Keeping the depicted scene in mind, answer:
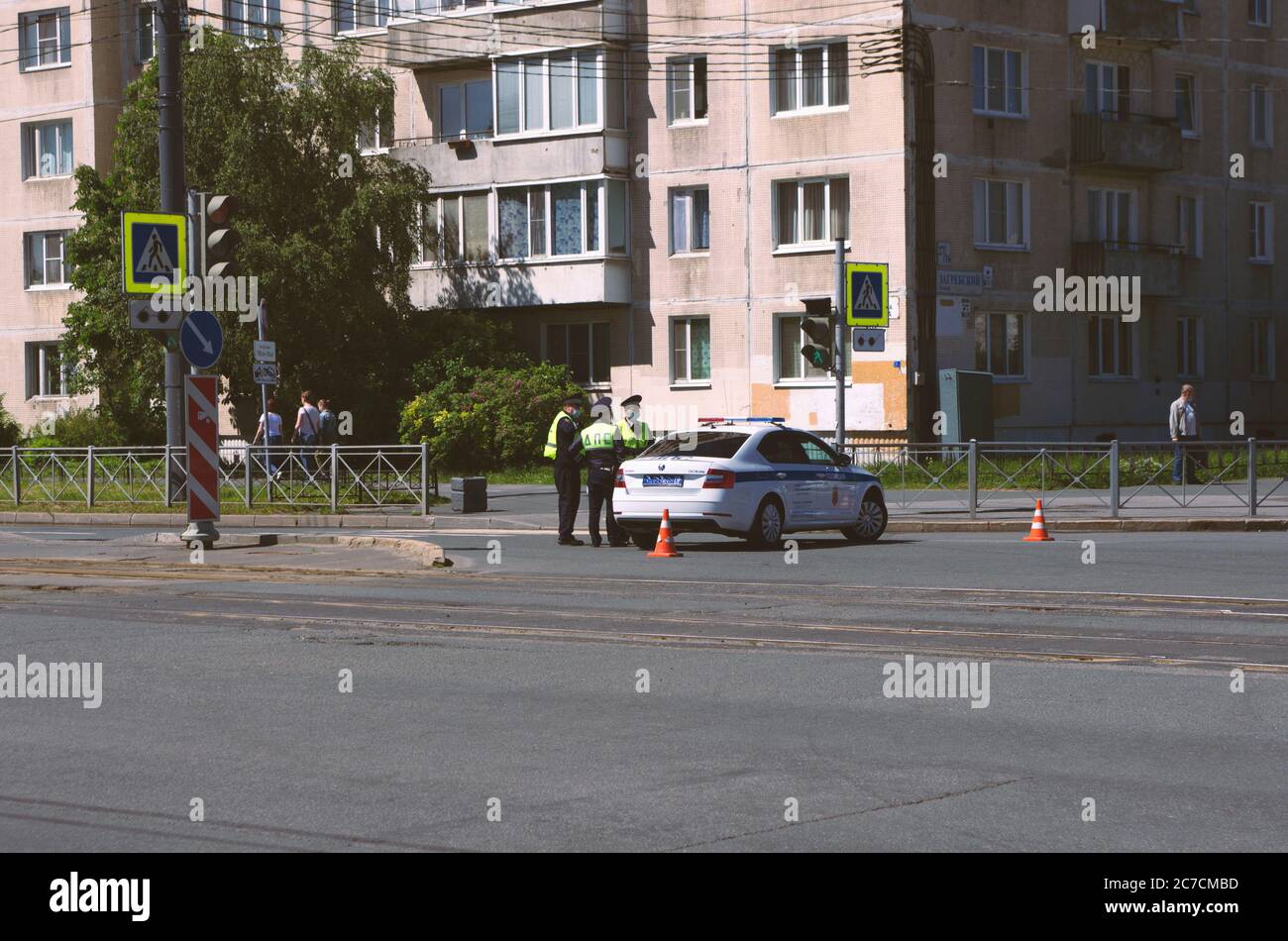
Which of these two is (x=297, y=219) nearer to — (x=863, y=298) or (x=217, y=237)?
(x=863, y=298)

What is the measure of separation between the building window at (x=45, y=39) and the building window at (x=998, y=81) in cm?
2586

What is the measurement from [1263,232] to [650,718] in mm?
40198

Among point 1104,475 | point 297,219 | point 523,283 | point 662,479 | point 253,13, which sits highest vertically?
point 253,13

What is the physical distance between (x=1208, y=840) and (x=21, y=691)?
657cm

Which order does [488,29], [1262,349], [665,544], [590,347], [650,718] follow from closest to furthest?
1. [650,718]
2. [665,544]
3. [590,347]
4. [488,29]
5. [1262,349]

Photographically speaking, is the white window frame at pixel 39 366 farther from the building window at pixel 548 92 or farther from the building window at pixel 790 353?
the building window at pixel 790 353

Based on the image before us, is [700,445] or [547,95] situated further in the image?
[547,95]

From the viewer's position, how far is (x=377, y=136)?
149 feet

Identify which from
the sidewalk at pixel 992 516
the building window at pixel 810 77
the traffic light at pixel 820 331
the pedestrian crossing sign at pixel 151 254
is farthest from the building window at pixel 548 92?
the pedestrian crossing sign at pixel 151 254

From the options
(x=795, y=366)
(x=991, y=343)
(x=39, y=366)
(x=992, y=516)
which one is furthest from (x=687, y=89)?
(x=39, y=366)

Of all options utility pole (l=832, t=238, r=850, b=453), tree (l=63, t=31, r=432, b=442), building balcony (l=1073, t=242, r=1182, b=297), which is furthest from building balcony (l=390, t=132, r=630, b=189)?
utility pole (l=832, t=238, r=850, b=453)

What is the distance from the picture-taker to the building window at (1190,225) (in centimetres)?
4353

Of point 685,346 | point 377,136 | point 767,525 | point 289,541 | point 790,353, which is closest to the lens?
point 767,525
